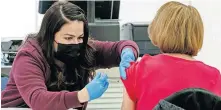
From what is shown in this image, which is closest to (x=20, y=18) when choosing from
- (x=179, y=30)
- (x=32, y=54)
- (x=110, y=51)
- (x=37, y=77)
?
(x=110, y=51)

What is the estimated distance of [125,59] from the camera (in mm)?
1405

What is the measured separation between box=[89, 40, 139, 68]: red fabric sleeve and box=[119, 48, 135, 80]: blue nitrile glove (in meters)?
0.07

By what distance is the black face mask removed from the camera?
1487 millimetres

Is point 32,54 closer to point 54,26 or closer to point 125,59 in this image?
point 54,26

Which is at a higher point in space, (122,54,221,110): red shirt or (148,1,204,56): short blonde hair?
(148,1,204,56): short blonde hair

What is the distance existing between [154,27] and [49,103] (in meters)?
0.50

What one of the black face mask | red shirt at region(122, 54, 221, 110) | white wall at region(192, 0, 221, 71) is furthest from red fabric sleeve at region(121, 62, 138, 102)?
white wall at region(192, 0, 221, 71)

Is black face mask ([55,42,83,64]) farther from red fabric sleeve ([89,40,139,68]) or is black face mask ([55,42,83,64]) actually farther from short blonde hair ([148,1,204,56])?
short blonde hair ([148,1,204,56])

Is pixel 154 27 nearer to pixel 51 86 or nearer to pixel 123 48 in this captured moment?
pixel 123 48

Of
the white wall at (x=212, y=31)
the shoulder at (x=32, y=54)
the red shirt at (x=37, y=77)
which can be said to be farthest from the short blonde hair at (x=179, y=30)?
the white wall at (x=212, y=31)

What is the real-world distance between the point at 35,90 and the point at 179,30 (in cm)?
60

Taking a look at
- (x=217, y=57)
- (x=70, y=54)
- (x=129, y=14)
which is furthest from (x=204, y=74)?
(x=129, y=14)

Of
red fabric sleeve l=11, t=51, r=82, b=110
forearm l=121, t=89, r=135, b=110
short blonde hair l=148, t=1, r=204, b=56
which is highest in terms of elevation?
short blonde hair l=148, t=1, r=204, b=56

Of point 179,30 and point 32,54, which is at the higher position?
point 179,30
